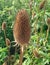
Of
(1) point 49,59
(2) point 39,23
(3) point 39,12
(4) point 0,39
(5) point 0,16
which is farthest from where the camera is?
(5) point 0,16

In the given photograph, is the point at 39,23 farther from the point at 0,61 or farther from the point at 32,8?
the point at 0,61

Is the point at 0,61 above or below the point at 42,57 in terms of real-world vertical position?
below

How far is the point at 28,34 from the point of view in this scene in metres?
1.33

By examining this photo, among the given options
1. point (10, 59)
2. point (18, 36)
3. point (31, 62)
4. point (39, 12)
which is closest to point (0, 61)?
point (10, 59)

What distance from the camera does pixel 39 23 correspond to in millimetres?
2521

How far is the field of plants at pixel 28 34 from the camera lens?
134 cm

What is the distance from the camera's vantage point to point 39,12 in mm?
2363

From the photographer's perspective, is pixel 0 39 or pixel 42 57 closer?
pixel 42 57

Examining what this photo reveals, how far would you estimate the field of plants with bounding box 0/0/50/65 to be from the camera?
1.34 m

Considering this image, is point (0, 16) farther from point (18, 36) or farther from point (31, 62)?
point (18, 36)

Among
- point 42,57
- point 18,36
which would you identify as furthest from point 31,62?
point 18,36

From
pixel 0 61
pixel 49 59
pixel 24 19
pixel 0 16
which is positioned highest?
pixel 24 19

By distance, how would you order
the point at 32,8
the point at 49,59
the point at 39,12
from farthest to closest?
1. the point at 32,8
2. the point at 39,12
3. the point at 49,59

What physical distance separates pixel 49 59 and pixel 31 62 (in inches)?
7.5
